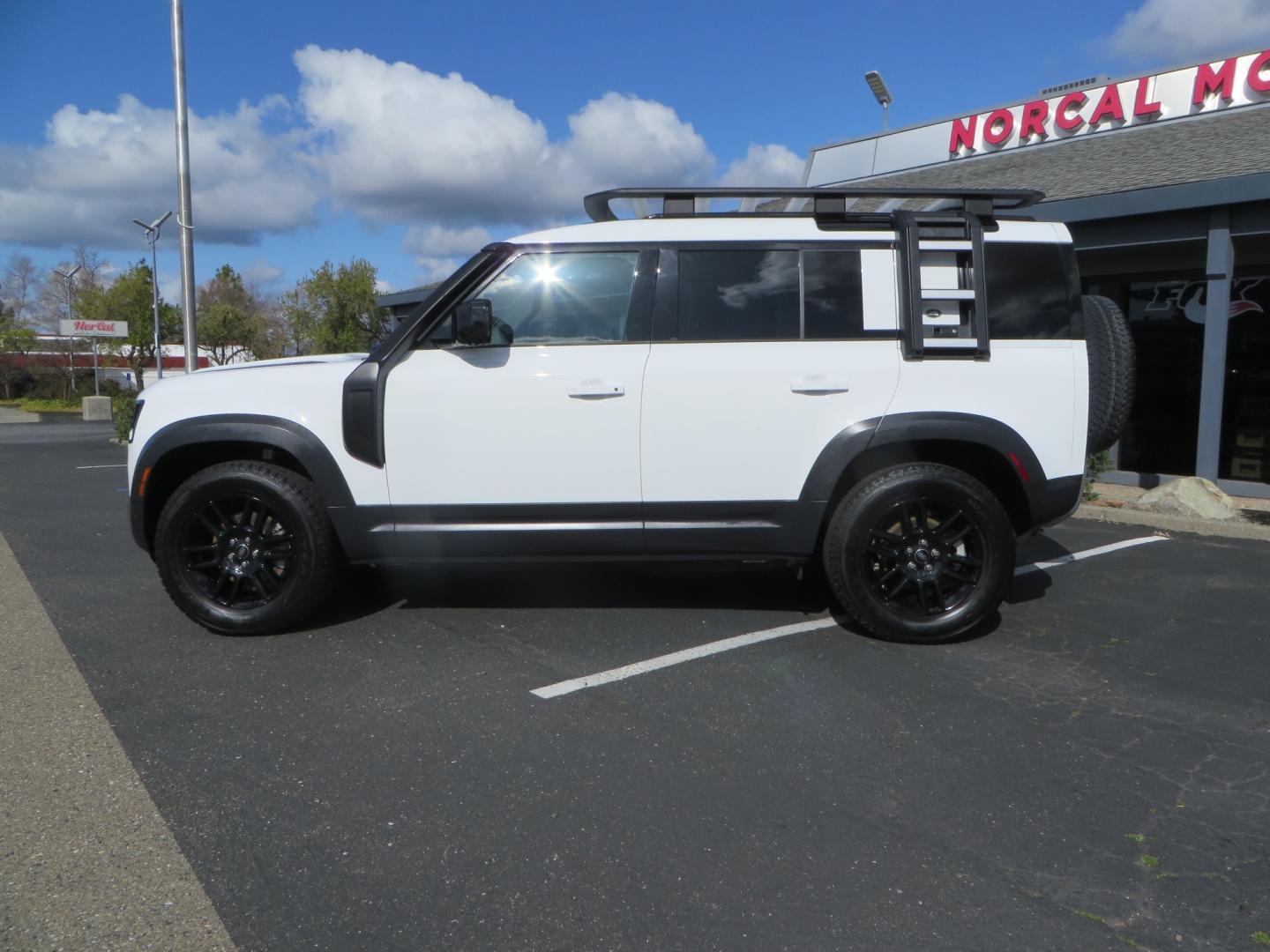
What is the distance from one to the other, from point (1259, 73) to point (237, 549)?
12.5 metres

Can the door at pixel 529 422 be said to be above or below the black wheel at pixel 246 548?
above

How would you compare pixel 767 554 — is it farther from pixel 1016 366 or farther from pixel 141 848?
pixel 141 848

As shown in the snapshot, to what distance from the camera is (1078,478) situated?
15.9 feet

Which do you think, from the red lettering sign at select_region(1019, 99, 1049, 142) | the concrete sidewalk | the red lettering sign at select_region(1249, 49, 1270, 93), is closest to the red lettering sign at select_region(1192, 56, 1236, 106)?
the red lettering sign at select_region(1249, 49, 1270, 93)

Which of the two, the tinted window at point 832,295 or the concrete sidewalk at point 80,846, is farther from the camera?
the tinted window at point 832,295

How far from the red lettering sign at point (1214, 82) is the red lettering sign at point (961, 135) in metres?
3.02

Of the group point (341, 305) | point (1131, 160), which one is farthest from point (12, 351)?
point (1131, 160)

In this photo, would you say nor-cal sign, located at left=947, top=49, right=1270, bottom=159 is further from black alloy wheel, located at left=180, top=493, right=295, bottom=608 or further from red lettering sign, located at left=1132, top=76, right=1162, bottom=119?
black alloy wheel, located at left=180, top=493, right=295, bottom=608

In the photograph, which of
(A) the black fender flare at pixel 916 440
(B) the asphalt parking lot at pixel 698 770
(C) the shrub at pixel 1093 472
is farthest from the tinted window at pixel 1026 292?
(C) the shrub at pixel 1093 472

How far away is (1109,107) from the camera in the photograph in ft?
41.9

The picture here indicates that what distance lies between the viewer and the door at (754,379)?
462 centimetres

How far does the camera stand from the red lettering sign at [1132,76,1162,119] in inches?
486

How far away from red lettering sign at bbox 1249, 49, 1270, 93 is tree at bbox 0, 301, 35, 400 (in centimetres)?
4627

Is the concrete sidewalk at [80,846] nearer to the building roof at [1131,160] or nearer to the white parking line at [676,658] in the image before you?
the white parking line at [676,658]
